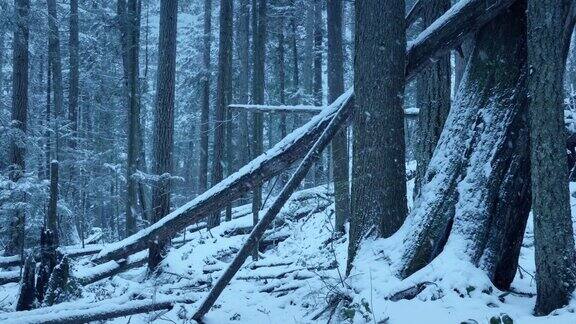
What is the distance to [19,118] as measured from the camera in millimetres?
13758

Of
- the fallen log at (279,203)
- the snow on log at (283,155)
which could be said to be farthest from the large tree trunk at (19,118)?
the fallen log at (279,203)

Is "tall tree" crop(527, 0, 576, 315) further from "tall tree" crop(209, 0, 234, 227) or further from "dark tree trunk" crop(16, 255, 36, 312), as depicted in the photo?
"tall tree" crop(209, 0, 234, 227)

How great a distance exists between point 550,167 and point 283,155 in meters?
2.56

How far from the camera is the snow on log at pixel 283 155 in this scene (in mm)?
4555

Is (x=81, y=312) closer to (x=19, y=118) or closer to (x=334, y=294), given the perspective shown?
(x=334, y=294)

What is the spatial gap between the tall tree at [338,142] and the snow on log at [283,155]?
4744 millimetres

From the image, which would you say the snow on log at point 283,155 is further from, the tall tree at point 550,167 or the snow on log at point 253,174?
the tall tree at point 550,167

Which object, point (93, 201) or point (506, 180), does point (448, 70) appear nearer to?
point (506, 180)

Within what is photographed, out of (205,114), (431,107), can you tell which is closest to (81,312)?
(431,107)

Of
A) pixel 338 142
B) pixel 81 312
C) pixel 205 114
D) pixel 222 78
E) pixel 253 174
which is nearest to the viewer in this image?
pixel 81 312

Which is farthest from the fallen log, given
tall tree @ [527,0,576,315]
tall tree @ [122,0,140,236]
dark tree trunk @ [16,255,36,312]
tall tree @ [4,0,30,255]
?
tall tree @ [122,0,140,236]

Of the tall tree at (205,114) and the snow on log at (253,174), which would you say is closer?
the snow on log at (253,174)

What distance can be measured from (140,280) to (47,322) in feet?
13.9

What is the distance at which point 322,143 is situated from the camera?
15.5 feet
